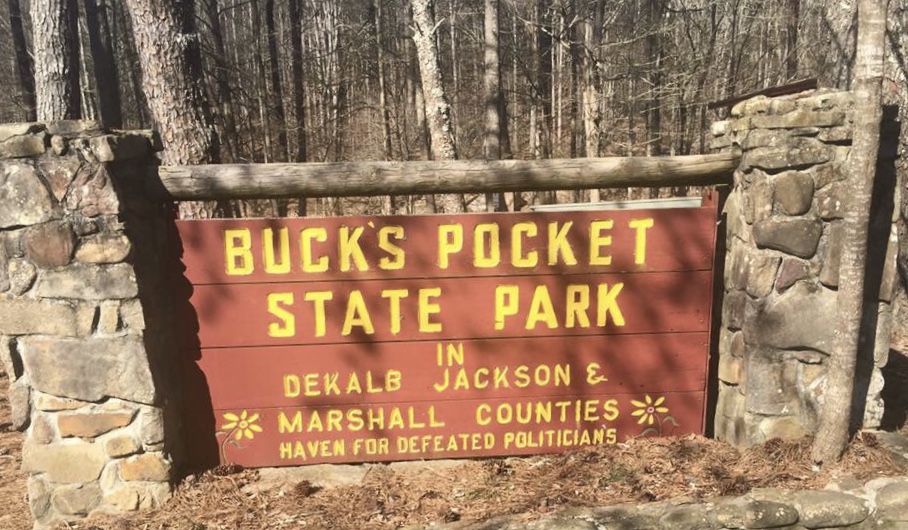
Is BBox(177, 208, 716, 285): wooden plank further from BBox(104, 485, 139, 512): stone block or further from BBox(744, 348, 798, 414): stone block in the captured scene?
BBox(104, 485, 139, 512): stone block

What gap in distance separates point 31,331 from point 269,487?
4.82 ft

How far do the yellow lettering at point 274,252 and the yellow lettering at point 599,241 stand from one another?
5.55ft

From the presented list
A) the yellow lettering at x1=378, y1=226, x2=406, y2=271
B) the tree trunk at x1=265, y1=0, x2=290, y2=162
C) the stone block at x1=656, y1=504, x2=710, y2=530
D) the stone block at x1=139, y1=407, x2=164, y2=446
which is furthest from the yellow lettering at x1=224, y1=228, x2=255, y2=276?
the tree trunk at x1=265, y1=0, x2=290, y2=162

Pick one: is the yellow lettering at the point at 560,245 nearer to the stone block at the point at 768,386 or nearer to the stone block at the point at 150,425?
the stone block at the point at 768,386

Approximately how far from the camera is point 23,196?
120 inches

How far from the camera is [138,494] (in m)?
3.33

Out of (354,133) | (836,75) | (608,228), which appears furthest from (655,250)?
(354,133)

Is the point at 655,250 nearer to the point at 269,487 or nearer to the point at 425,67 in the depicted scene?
the point at 269,487

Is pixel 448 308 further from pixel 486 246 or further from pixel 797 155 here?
pixel 797 155

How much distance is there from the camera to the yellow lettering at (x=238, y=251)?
341 cm

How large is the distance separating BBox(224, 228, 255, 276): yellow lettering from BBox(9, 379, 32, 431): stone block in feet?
3.81

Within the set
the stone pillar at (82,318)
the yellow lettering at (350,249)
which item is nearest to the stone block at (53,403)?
the stone pillar at (82,318)

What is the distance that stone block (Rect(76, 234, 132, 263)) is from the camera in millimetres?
3119

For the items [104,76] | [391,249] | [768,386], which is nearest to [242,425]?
[391,249]
